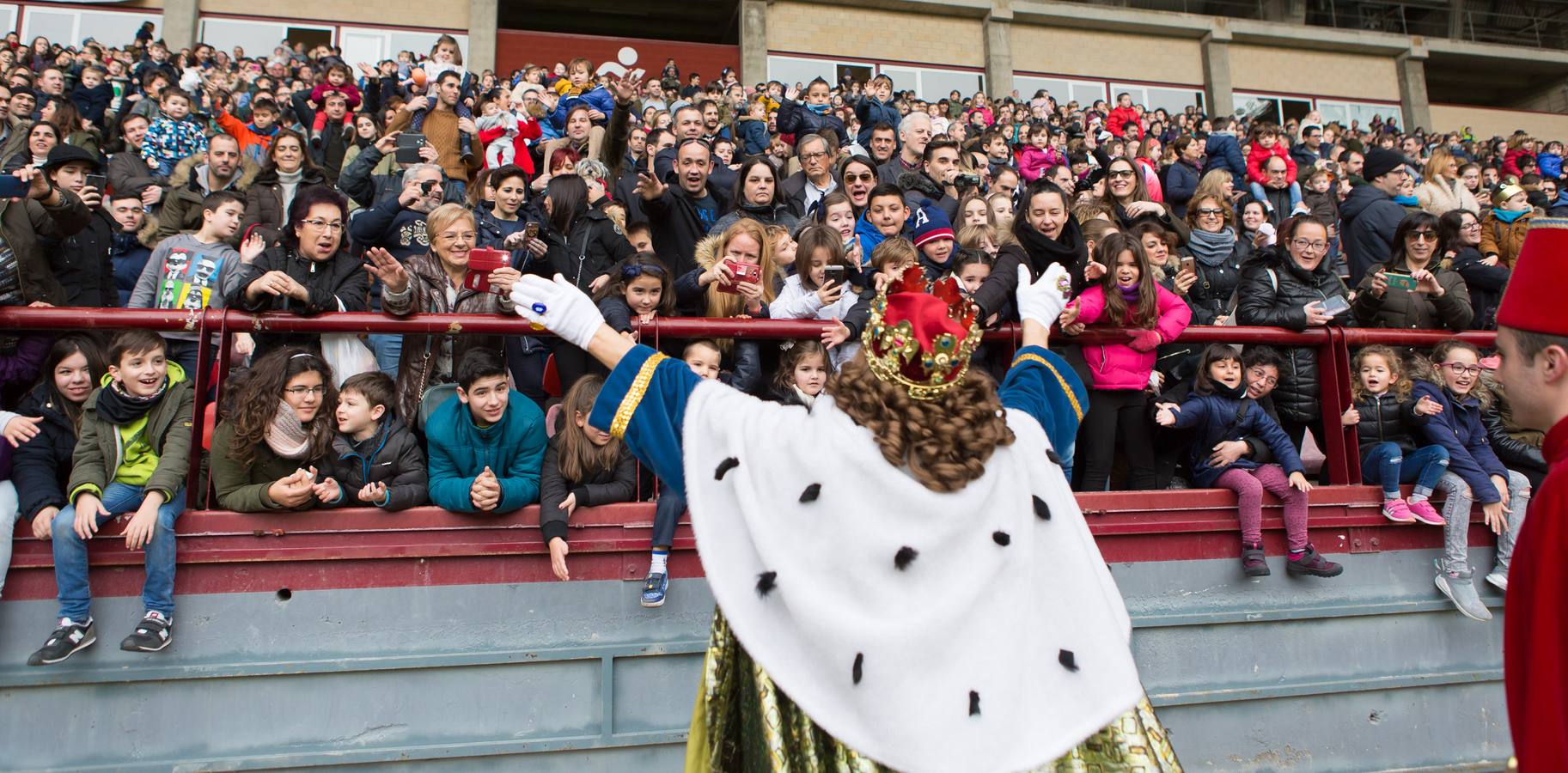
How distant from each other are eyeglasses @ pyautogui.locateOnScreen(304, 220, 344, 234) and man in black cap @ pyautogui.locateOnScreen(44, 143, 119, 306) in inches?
83.9

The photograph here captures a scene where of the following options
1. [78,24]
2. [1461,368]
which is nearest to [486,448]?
[1461,368]

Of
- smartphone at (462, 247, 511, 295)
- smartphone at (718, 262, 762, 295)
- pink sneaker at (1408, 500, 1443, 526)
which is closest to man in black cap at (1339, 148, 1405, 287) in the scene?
pink sneaker at (1408, 500, 1443, 526)

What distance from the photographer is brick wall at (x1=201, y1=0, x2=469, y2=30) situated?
21.3m

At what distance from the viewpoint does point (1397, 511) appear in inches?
205

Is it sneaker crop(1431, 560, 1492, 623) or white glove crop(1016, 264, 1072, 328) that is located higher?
white glove crop(1016, 264, 1072, 328)

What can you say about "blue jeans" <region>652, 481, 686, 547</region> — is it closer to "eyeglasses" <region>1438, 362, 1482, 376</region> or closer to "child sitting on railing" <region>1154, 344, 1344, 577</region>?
"child sitting on railing" <region>1154, 344, 1344, 577</region>

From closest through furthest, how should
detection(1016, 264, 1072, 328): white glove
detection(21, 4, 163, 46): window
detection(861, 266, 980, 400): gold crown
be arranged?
detection(861, 266, 980, 400): gold crown
detection(1016, 264, 1072, 328): white glove
detection(21, 4, 163, 46): window

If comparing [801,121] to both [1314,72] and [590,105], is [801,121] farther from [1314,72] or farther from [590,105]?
[1314,72]

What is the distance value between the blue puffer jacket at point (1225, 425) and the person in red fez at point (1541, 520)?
10.0 feet

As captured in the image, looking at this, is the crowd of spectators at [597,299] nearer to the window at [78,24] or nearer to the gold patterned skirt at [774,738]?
the gold patterned skirt at [774,738]

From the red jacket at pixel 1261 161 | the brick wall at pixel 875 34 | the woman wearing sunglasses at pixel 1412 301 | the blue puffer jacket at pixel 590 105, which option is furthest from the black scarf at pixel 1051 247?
the brick wall at pixel 875 34

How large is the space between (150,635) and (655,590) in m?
2.01

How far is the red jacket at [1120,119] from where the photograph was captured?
16859 mm

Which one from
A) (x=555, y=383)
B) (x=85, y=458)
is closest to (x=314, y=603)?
(x=85, y=458)
